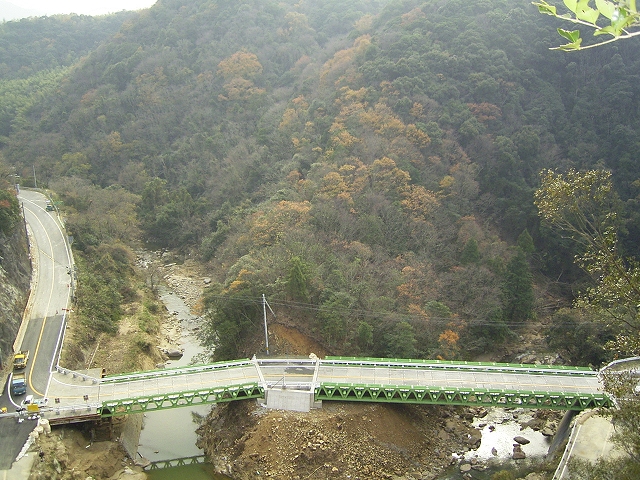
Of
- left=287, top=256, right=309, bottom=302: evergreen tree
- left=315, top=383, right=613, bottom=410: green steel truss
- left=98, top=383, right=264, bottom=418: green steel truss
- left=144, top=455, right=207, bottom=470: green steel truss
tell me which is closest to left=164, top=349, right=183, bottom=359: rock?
left=98, top=383, right=264, bottom=418: green steel truss

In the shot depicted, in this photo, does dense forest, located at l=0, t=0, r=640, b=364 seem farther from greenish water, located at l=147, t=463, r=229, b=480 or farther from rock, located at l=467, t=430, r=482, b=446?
greenish water, located at l=147, t=463, r=229, b=480

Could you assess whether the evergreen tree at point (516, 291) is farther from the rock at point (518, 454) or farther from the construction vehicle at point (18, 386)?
the construction vehicle at point (18, 386)

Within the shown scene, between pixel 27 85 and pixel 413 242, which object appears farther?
pixel 27 85

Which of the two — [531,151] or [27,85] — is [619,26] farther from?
[27,85]

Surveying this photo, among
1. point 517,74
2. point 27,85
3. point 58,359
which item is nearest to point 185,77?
point 27,85

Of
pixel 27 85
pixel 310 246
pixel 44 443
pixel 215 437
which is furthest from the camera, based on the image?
pixel 27 85

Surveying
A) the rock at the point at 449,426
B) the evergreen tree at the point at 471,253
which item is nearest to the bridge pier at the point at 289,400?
the rock at the point at 449,426
